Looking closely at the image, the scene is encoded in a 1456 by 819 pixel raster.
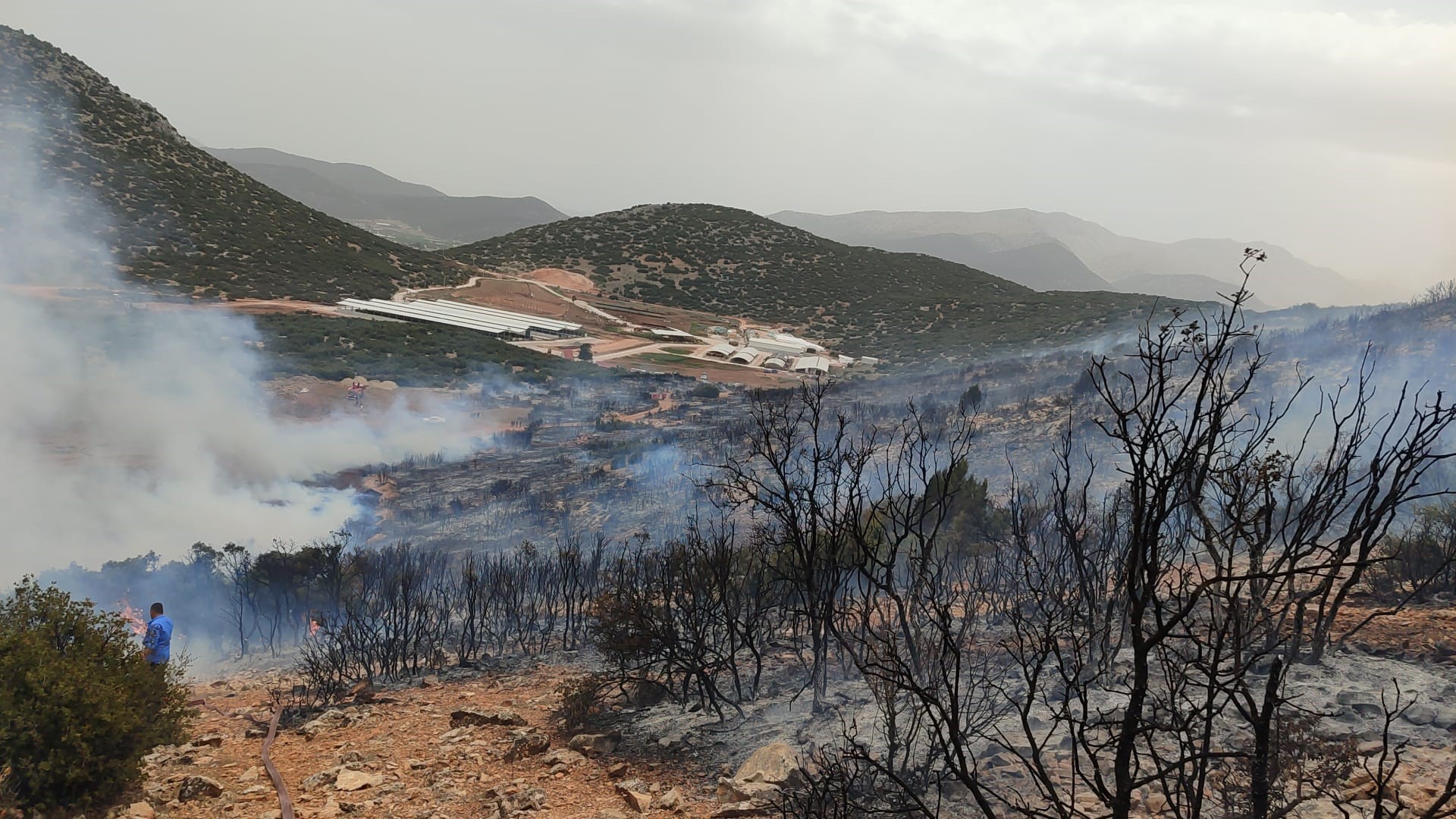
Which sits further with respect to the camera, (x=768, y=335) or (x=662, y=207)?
(x=662, y=207)

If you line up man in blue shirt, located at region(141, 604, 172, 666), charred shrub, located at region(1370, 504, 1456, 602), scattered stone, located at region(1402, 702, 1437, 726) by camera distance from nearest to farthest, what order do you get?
scattered stone, located at region(1402, 702, 1437, 726) → man in blue shirt, located at region(141, 604, 172, 666) → charred shrub, located at region(1370, 504, 1456, 602)

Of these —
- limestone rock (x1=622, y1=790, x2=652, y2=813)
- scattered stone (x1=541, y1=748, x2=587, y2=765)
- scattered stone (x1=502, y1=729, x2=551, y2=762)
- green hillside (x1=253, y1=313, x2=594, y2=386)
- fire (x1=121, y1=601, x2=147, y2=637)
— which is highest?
green hillside (x1=253, y1=313, x2=594, y2=386)

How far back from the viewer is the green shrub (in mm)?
7172

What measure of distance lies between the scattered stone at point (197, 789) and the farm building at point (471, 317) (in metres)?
37.6

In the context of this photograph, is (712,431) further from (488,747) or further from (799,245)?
(799,245)

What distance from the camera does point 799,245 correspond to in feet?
264

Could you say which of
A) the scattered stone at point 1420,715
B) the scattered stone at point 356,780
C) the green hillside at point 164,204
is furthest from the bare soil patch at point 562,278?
the scattered stone at point 1420,715

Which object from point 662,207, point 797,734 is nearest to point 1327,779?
point 797,734

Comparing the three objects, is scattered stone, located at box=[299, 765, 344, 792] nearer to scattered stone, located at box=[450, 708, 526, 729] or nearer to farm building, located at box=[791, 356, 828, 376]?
scattered stone, located at box=[450, 708, 526, 729]

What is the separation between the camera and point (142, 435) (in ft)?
75.9

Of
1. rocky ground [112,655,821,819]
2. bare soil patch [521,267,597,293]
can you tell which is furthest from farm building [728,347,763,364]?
rocky ground [112,655,821,819]

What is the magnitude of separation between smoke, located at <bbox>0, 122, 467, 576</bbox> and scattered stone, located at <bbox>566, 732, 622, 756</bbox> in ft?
39.5

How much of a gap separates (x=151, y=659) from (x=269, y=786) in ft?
9.55

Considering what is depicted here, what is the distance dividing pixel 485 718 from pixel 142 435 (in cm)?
1855
